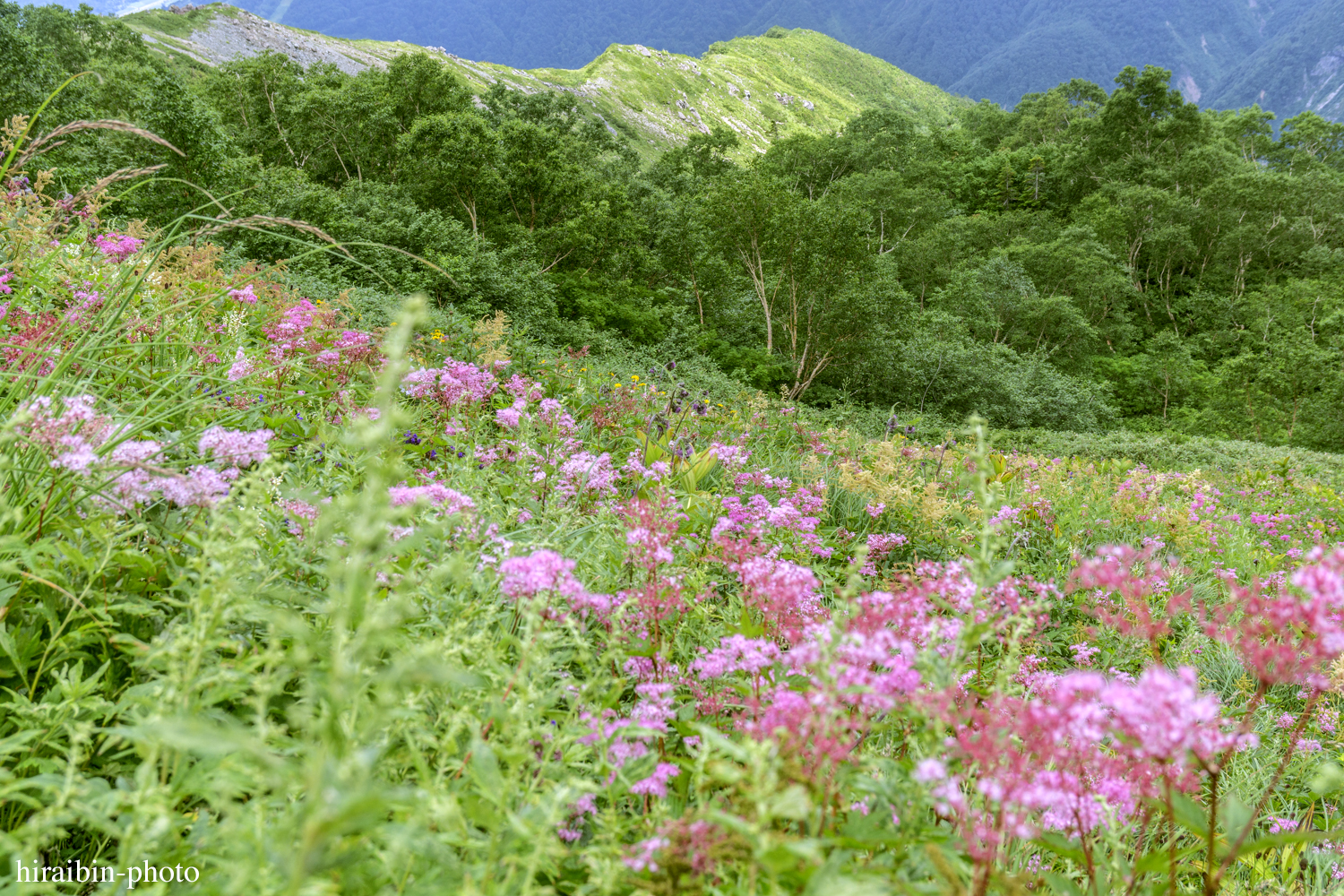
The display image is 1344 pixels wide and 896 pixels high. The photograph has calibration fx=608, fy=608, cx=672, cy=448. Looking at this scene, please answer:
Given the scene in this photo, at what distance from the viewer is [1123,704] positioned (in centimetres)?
81

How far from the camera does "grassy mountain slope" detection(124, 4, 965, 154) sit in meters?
59.8

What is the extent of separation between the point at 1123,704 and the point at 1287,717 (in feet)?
10.3

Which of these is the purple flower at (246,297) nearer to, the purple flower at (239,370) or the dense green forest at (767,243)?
the purple flower at (239,370)

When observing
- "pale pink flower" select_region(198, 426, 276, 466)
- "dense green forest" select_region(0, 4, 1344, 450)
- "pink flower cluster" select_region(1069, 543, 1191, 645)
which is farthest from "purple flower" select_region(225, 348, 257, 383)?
"dense green forest" select_region(0, 4, 1344, 450)

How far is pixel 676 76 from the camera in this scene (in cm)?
8656

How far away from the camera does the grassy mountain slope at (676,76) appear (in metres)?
59.8

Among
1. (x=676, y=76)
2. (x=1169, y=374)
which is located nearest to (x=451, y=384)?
(x=1169, y=374)

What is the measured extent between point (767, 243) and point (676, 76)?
81139mm

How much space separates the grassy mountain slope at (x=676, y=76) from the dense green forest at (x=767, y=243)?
74.7 feet

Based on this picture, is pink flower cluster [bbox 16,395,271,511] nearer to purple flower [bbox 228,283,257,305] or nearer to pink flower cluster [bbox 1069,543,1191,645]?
pink flower cluster [bbox 1069,543,1191,645]

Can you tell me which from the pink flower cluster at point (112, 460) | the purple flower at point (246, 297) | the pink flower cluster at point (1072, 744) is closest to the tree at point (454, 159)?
the purple flower at point (246, 297)

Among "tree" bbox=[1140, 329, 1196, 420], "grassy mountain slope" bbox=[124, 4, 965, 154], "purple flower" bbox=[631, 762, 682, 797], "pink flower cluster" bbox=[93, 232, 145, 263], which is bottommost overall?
"purple flower" bbox=[631, 762, 682, 797]

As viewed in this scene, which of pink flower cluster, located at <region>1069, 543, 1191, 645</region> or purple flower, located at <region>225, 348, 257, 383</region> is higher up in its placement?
pink flower cluster, located at <region>1069, 543, 1191, 645</region>

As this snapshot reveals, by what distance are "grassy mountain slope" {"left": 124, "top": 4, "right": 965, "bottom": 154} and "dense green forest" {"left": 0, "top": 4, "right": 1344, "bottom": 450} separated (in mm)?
22780
